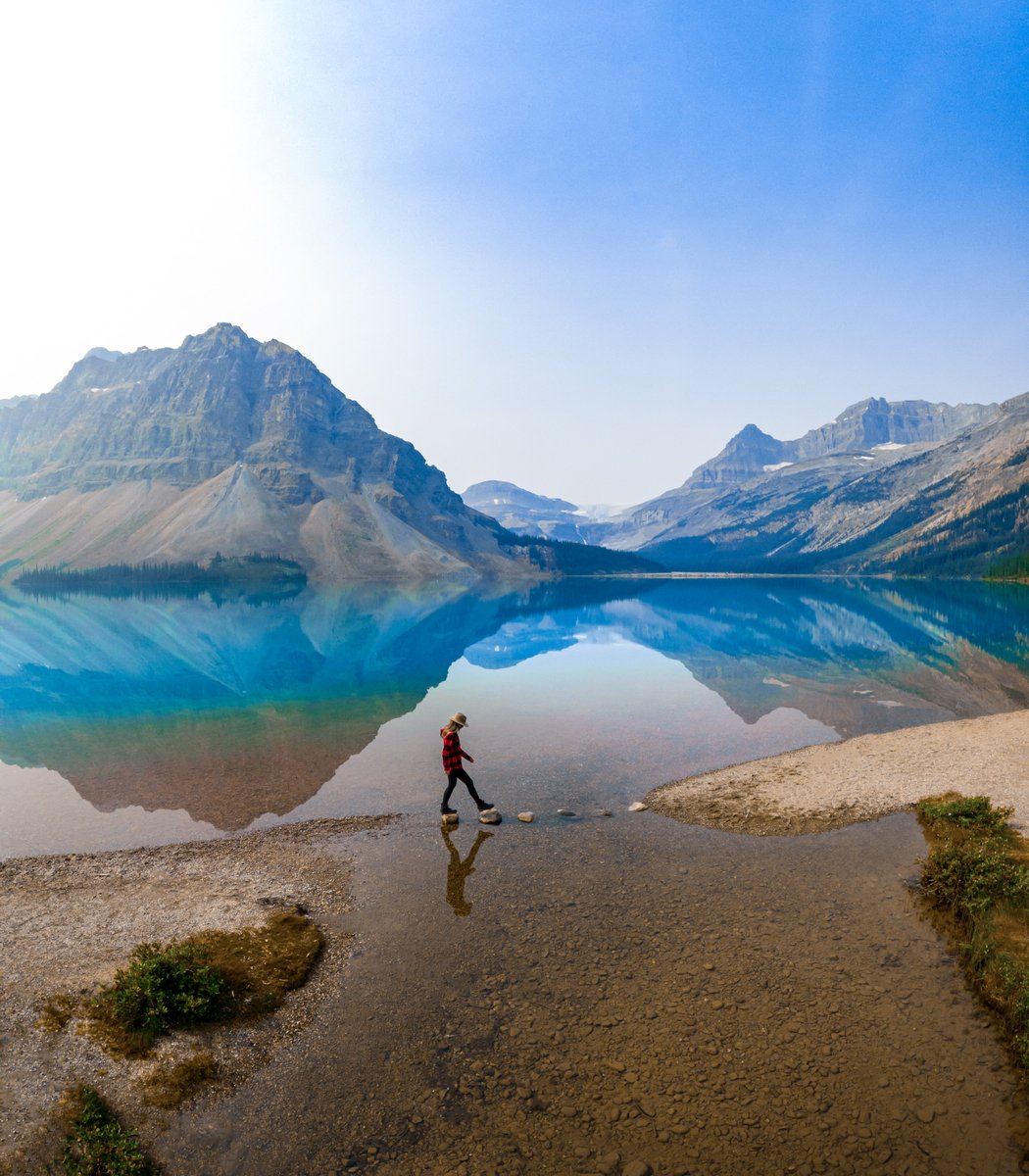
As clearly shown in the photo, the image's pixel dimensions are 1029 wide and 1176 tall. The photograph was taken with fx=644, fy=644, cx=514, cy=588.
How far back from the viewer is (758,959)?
14.5 metres

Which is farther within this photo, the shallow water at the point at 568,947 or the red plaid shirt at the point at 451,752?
the red plaid shirt at the point at 451,752

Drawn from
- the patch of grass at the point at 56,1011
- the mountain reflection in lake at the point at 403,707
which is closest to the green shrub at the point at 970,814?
the mountain reflection in lake at the point at 403,707

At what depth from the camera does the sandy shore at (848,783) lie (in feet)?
75.6

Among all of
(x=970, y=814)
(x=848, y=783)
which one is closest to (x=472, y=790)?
(x=848, y=783)

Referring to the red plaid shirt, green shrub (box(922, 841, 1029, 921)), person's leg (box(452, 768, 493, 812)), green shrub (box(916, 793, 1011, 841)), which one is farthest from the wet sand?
the red plaid shirt

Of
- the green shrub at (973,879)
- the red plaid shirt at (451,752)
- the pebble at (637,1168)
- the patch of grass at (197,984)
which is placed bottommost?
the pebble at (637,1168)

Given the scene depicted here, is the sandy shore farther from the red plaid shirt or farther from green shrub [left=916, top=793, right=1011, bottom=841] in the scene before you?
the red plaid shirt

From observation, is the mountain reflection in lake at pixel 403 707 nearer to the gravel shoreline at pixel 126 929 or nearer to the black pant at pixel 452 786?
the black pant at pixel 452 786

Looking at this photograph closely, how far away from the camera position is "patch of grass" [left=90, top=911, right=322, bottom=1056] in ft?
39.3

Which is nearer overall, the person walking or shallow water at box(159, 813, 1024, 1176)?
shallow water at box(159, 813, 1024, 1176)

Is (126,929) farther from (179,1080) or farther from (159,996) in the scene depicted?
(179,1080)

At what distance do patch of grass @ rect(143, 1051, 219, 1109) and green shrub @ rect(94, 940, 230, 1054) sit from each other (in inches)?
32.8

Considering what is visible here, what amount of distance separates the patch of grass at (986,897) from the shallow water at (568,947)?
631 millimetres

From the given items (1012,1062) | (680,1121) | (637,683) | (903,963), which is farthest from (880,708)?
(680,1121)
